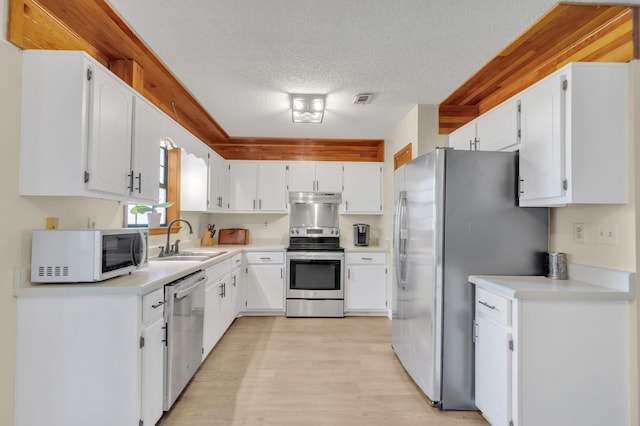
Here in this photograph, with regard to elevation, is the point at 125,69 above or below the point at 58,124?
above

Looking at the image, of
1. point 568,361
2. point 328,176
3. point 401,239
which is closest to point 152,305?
point 401,239

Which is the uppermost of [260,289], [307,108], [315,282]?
[307,108]

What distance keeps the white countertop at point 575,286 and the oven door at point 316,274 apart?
2374 millimetres

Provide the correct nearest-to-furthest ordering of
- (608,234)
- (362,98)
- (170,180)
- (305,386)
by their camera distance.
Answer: (608,234) → (305,386) → (362,98) → (170,180)

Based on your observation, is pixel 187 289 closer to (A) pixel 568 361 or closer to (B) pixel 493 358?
(B) pixel 493 358

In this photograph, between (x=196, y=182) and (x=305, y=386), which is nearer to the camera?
(x=305, y=386)

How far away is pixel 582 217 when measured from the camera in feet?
6.72

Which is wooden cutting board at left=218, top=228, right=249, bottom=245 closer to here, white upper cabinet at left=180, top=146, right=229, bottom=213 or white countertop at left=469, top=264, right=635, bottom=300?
white upper cabinet at left=180, top=146, right=229, bottom=213

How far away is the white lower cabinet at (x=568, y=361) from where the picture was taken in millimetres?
1759

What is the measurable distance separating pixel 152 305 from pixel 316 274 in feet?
8.69

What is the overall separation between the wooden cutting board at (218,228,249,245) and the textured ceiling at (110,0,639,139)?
206 centimetres

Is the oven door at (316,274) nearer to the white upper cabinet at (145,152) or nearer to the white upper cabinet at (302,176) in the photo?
the white upper cabinet at (302,176)

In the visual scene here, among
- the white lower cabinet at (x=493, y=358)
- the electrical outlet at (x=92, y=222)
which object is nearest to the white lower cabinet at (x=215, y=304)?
the electrical outlet at (x=92, y=222)

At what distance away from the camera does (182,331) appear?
2254 mm
